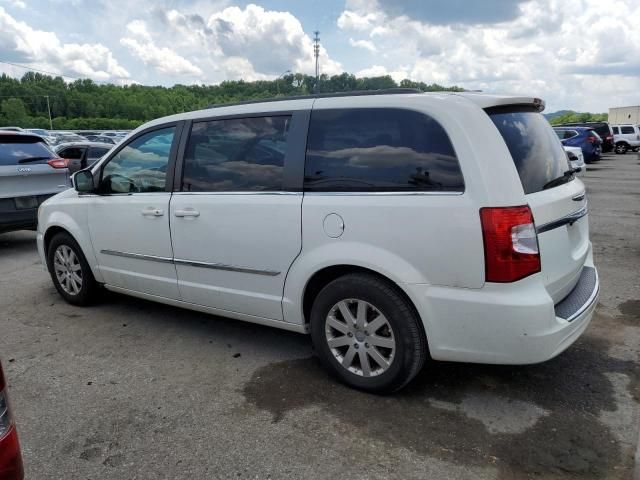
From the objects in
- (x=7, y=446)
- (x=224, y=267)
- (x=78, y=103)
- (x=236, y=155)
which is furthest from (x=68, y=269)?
(x=78, y=103)

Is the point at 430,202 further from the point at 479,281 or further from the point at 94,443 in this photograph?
the point at 94,443

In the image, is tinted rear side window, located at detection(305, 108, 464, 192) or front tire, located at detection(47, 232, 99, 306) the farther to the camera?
front tire, located at detection(47, 232, 99, 306)

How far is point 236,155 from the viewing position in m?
3.75

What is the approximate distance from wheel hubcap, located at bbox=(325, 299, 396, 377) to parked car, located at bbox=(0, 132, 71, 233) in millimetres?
5932

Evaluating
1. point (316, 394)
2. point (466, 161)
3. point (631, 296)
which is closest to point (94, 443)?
point (316, 394)

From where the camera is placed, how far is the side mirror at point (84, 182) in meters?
4.67

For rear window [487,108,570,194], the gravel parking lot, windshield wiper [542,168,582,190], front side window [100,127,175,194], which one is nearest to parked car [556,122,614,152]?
the gravel parking lot

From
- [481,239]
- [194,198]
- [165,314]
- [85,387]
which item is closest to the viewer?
[481,239]

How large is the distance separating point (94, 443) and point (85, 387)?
2.37 ft

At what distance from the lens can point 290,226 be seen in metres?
3.36

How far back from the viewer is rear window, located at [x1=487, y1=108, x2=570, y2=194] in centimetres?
296

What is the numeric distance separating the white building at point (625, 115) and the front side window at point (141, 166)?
64.2 metres

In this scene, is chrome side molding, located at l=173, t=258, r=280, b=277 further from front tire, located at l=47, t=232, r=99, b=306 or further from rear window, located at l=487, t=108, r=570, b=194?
rear window, located at l=487, t=108, r=570, b=194

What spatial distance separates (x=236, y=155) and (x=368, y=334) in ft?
5.14
